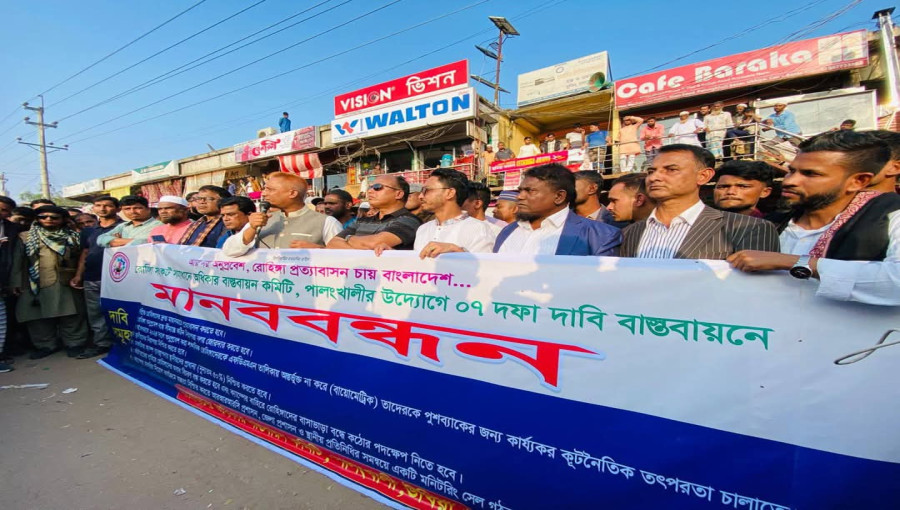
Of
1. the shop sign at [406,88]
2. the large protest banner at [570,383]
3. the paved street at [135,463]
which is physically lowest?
the paved street at [135,463]

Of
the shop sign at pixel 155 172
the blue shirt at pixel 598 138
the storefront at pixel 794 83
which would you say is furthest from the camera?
the shop sign at pixel 155 172

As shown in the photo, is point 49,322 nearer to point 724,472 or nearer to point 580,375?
point 580,375

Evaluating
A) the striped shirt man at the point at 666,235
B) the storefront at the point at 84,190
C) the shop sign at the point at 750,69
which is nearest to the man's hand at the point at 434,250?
the striped shirt man at the point at 666,235

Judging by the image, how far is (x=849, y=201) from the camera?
170cm

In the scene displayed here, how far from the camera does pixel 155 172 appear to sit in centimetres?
2384

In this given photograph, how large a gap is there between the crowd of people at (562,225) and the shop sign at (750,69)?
10008mm

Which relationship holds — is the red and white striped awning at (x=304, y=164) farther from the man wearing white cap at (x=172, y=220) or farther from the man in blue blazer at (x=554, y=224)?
the man in blue blazer at (x=554, y=224)

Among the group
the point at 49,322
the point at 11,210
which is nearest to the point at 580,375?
the point at 49,322

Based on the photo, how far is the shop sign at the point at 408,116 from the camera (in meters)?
12.7

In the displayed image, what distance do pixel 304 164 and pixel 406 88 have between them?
18.7ft

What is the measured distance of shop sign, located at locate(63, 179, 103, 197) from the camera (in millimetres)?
28953

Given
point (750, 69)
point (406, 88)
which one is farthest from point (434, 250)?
point (406, 88)

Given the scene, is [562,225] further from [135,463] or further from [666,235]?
[135,463]

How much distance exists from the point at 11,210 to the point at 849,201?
7.51 metres
